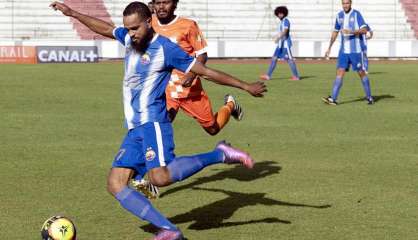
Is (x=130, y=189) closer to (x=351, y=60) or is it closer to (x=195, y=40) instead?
(x=195, y=40)

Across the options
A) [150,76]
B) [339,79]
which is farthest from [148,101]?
[339,79]

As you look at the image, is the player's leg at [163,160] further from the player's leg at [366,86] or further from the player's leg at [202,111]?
the player's leg at [366,86]

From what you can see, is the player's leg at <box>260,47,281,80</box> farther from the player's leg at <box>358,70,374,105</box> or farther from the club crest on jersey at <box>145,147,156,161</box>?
the club crest on jersey at <box>145,147,156,161</box>

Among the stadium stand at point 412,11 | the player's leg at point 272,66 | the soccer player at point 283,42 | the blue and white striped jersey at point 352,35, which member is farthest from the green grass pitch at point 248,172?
the stadium stand at point 412,11

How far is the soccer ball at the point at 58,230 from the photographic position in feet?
22.3

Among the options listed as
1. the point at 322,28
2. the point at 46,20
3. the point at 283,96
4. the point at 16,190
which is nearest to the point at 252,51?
the point at 322,28

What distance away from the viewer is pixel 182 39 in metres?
9.71

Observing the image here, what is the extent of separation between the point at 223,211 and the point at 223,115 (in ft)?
Answer: 7.66

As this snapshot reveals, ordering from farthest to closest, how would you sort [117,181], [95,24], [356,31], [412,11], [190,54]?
[412,11]
[356,31]
[190,54]
[95,24]
[117,181]

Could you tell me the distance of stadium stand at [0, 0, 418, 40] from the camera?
39.7m

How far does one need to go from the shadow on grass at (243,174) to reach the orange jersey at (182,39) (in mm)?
1043

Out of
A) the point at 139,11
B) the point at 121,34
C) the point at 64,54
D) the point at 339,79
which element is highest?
the point at 139,11

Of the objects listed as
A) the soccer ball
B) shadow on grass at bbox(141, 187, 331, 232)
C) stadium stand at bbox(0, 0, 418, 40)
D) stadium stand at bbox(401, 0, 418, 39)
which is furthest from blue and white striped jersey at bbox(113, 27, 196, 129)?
stadium stand at bbox(401, 0, 418, 39)

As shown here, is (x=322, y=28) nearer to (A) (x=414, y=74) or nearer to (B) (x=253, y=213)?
(A) (x=414, y=74)
